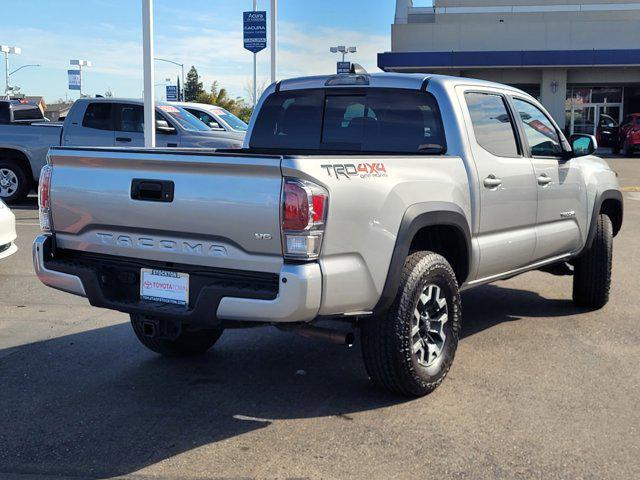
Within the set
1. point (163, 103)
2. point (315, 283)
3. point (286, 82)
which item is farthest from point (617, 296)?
point (163, 103)

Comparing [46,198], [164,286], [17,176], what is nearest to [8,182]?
[17,176]

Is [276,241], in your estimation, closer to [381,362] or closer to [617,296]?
[381,362]

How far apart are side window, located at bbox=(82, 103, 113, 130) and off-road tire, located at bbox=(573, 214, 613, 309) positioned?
33.7 feet

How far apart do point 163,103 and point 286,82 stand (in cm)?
958

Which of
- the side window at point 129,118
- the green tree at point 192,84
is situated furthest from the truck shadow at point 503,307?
the green tree at point 192,84

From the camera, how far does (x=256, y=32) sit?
19500 millimetres

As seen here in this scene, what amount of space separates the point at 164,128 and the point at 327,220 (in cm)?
1074

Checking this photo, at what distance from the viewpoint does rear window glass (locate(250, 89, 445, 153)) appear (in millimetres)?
5105

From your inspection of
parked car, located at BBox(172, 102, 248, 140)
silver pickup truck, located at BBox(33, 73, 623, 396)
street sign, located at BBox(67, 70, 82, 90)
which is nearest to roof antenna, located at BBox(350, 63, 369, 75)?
silver pickup truck, located at BBox(33, 73, 623, 396)

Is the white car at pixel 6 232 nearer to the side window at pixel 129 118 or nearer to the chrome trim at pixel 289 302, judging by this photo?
the chrome trim at pixel 289 302

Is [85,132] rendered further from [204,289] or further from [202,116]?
[204,289]

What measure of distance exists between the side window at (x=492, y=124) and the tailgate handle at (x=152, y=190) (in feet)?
7.31

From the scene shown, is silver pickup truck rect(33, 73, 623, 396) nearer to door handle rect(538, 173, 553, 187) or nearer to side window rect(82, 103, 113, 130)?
door handle rect(538, 173, 553, 187)

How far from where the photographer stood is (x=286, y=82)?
5719 mm
